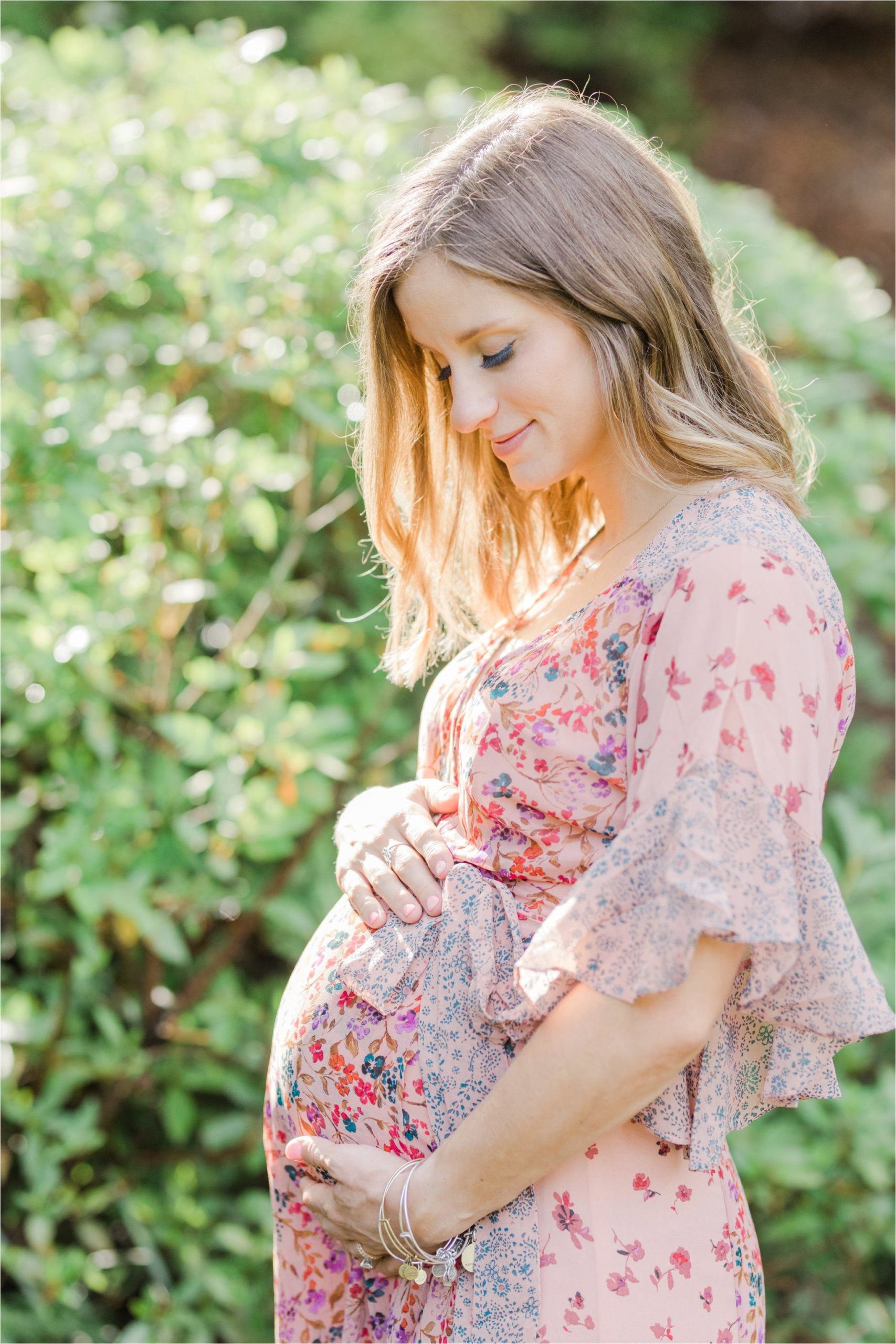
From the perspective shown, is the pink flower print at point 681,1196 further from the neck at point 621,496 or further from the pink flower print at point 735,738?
the neck at point 621,496

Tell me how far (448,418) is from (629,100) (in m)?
8.20

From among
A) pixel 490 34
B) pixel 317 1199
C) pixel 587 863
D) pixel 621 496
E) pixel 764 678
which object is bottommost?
pixel 490 34

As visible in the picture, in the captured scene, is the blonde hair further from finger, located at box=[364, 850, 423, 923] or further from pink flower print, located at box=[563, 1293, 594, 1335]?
pink flower print, located at box=[563, 1293, 594, 1335]

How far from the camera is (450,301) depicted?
1337 millimetres

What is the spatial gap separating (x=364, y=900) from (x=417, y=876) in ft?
0.33

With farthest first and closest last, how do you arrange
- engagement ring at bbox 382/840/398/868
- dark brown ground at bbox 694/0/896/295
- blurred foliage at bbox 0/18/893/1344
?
1. dark brown ground at bbox 694/0/896/295
2. blurred foliage at bbox 0/18/893/1344
3. engagement ring at bbox 382/840/398/868

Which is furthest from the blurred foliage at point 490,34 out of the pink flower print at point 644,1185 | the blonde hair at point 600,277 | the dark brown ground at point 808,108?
the pink flower print at point 644,1185

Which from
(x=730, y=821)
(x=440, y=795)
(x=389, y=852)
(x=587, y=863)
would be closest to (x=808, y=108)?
(x=440, y=795)

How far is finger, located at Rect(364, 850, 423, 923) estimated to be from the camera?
56.2 inches

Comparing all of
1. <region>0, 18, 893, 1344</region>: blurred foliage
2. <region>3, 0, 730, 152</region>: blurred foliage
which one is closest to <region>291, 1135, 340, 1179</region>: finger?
<region>0, 18, 893, 1344</region>: blurred foliage

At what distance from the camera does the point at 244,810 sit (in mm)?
2094

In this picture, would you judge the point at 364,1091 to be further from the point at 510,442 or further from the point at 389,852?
the point at 510,442

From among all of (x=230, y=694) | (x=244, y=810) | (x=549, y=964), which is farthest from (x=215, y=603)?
(x=549, y=964)

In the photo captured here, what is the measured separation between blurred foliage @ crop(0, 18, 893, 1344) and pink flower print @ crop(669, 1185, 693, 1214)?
106 cm
